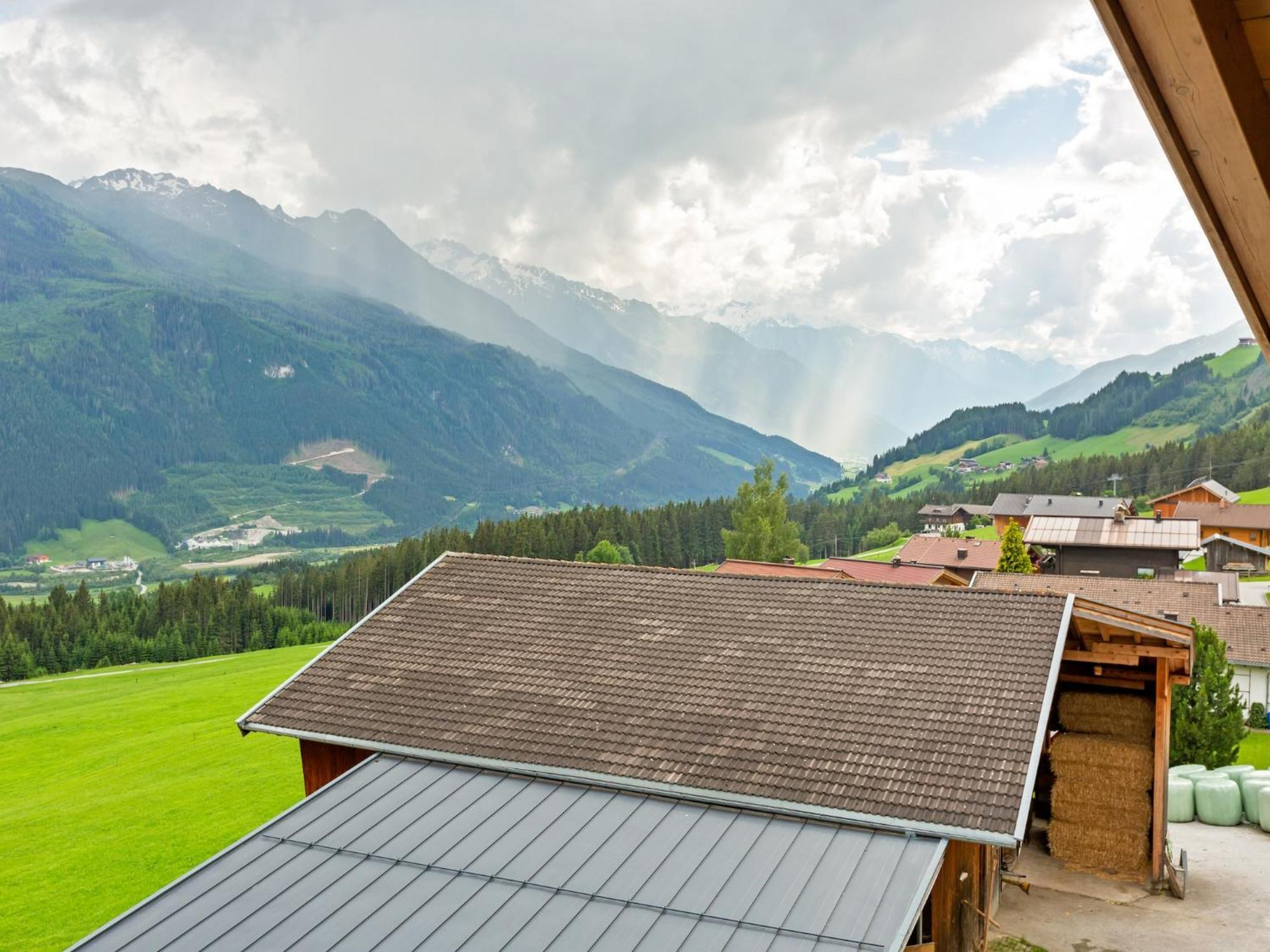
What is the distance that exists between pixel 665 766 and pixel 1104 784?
347 inches

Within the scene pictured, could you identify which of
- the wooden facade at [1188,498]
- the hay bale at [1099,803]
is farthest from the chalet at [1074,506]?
the hay bale at [1099,803]

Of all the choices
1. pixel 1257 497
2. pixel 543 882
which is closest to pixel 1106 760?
pixel 543 882

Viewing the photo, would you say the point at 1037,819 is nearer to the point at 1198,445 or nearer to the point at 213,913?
the point at 213,913

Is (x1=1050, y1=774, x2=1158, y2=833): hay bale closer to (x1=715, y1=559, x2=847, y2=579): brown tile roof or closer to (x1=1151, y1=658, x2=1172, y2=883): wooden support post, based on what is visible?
(x1=1151, y1=658, x2=1172, y2=883): wooden support post

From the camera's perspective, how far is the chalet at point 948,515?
127 metres

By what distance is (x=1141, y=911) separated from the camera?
1406cm

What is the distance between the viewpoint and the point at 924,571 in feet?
176

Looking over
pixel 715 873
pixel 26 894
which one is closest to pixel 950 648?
pixel 715 873

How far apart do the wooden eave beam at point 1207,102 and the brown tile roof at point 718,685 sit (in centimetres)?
837

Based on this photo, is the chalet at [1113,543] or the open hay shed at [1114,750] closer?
the open hay shed at [1114,750]

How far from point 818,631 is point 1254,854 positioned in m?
10.3

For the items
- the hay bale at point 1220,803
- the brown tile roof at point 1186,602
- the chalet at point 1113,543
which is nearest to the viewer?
the hay bale at point 1220,803

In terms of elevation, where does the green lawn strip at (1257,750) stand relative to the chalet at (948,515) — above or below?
below

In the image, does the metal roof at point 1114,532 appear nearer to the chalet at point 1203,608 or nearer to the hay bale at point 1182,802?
the chalet at point 1203,608
